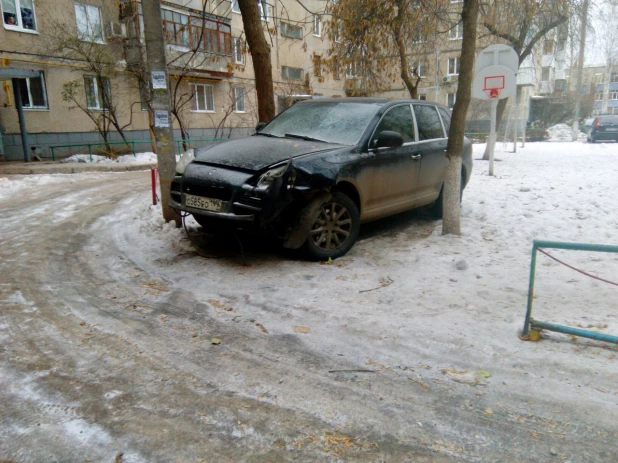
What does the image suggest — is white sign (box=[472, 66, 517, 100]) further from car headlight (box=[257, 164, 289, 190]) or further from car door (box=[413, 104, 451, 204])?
car headlight (box=[257, 164, 289, 190])

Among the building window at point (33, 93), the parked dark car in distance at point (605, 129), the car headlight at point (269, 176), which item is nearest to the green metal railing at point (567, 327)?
the car headlight at point (269, 176)

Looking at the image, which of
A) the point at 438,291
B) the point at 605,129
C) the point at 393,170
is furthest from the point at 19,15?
the point at 605,129

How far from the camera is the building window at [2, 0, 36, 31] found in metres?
17.6

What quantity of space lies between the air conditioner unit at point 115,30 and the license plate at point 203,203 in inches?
742

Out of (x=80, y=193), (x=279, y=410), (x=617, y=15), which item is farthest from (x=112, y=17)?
(x=617, y=15)

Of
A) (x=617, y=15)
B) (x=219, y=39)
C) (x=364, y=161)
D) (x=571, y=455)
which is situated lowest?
(x=571, y=455)

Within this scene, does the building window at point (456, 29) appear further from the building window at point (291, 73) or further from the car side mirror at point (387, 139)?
the building window at point (291, 73)

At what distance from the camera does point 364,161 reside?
5.65m

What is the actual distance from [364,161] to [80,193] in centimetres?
745

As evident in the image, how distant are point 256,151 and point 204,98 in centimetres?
2272

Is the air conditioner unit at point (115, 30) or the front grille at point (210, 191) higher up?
the air conditioner unit at point (115, 30)

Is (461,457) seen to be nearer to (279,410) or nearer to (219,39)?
(279,410)

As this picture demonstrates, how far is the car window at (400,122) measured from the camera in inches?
240

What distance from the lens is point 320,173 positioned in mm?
5051
